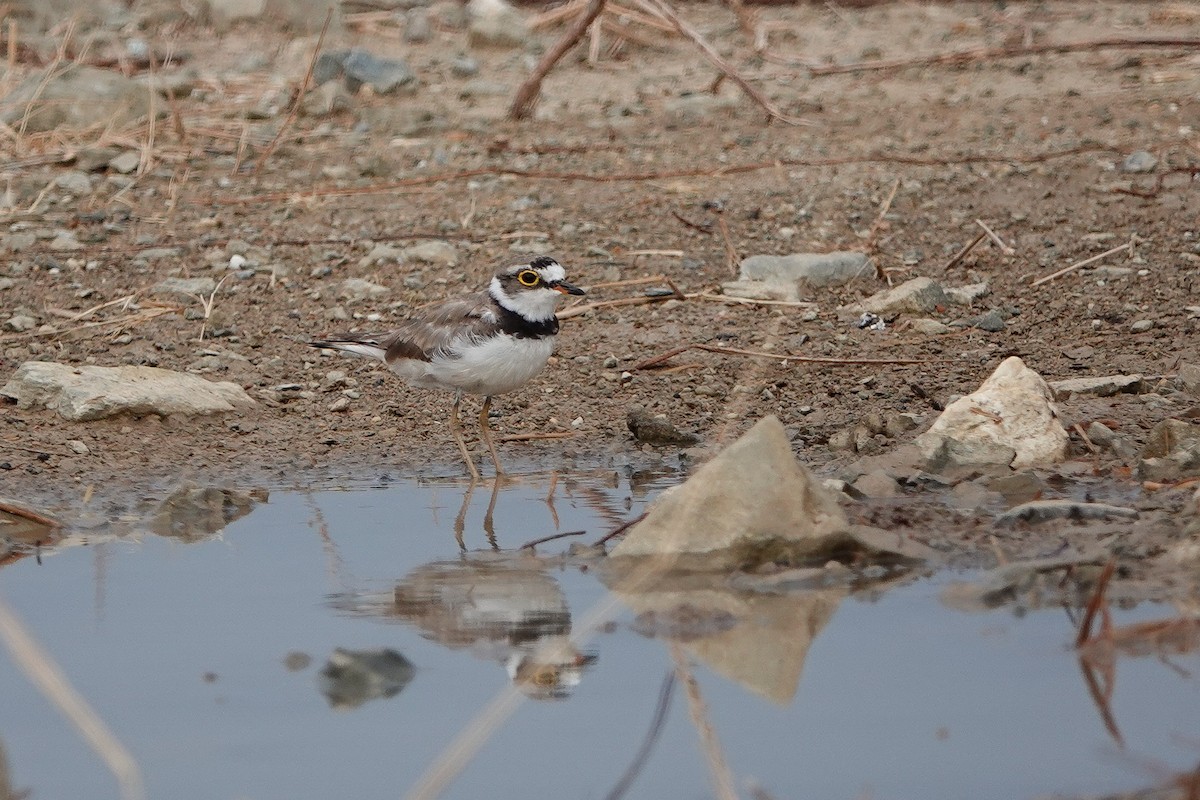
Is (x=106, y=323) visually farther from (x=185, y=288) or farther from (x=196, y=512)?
(x=196, y=512)

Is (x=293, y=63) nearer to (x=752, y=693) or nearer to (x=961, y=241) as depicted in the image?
(x=961, y=241)

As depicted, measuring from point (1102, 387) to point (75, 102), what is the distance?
746 cm

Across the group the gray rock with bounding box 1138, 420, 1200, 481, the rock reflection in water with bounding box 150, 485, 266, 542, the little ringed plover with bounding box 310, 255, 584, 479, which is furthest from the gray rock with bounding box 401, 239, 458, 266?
the gray rock with bounding box 1138, 420, 1200, 481

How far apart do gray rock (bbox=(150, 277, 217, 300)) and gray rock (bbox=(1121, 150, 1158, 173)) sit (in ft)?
16.7

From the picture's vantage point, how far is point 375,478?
20.2 ft

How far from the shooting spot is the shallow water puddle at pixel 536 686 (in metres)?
3.38

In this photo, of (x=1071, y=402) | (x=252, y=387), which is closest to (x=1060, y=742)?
(x=1071, y=402)

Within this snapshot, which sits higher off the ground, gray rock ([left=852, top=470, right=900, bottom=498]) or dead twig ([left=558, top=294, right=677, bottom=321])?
gray rock ([left=852, top=470, right=900, bottom=498])

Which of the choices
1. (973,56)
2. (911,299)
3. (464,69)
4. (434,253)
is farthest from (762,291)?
(464,69)

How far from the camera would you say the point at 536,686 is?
390 cm

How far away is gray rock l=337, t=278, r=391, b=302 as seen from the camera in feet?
26.4

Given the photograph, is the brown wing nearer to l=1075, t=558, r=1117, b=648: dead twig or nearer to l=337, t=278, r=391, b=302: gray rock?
l=337, t=278, r=391, b=302: gray rock

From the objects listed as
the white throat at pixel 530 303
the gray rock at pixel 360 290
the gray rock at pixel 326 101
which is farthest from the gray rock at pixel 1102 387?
the gray rock at pixel 326 101

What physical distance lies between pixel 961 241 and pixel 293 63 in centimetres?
680
